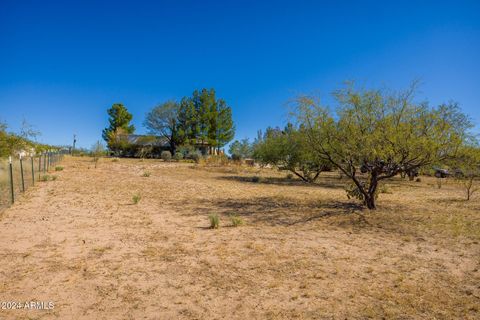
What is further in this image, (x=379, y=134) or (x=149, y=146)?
(x=149, y=146)

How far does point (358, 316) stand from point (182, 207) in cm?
804

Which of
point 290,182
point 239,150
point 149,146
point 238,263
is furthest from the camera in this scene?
point 149,146

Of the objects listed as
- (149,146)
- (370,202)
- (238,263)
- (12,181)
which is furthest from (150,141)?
(238,263)

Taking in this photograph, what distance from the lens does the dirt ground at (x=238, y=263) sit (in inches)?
161

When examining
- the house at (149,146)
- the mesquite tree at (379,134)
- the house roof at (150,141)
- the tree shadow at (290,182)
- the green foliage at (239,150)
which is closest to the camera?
the mesquite tree at (379,134)

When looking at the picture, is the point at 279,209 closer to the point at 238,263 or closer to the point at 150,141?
the point at 238,263

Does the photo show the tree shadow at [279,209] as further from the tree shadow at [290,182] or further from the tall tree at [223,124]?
the tall tree at [223,124]

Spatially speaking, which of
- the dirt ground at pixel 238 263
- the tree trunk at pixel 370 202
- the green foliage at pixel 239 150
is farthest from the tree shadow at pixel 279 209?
the green foliage at pixel 239 150

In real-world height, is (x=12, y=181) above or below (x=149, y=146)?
below

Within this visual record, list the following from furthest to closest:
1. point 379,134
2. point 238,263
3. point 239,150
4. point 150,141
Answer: point 150,141 → point 239,150 → point 379,134 → point 238,263

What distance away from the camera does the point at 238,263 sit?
5.67m

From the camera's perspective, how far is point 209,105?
53.8m

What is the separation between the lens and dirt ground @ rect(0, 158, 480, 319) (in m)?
4.09

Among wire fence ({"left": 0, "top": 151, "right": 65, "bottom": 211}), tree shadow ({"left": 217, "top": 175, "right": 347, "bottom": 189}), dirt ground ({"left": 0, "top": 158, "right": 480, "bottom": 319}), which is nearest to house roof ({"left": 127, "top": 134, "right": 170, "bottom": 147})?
tree shadow ({"left": 217, "top": 175, "right": 347, "bottom": 189})
